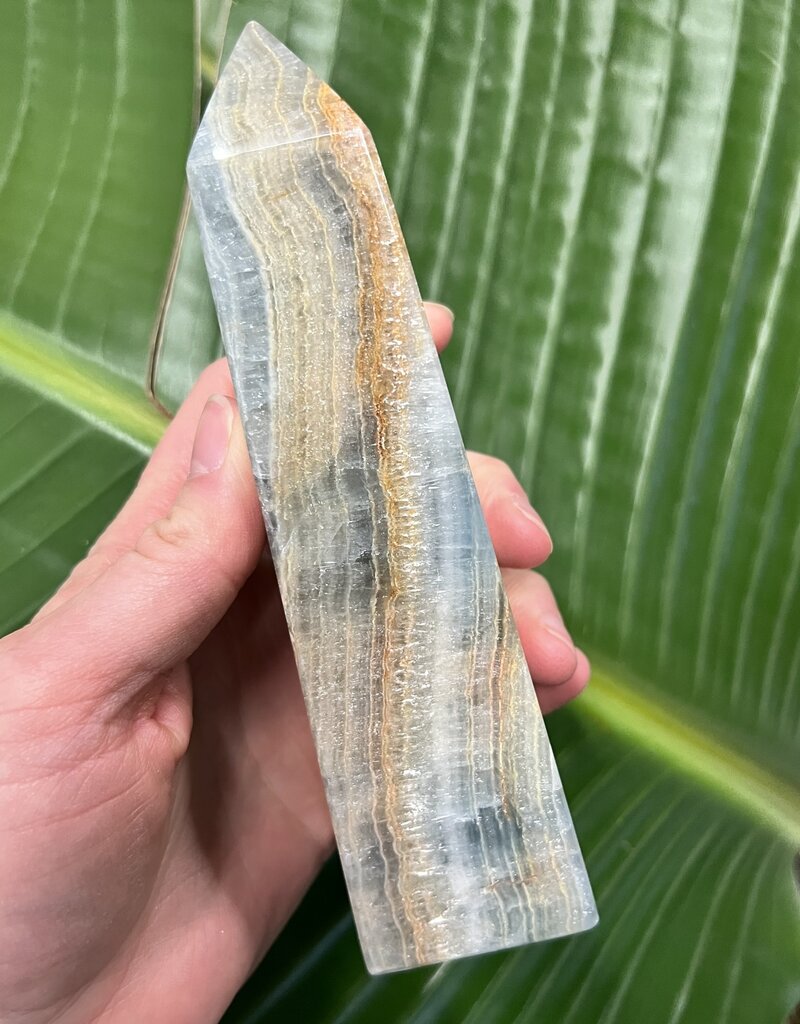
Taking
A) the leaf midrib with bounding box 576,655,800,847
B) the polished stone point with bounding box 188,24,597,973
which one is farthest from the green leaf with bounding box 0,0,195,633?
the leaf midrib with bounding box 576,655,800,847

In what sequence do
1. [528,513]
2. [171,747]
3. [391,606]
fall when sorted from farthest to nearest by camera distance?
[528,513]
[171,747]
[391,606]

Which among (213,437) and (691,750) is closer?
(213,437)

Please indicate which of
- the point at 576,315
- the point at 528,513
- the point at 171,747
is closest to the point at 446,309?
the point at 576,315

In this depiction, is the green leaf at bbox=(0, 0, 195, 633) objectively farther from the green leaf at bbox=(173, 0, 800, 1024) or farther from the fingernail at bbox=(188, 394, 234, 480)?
the fingernail at bbox=(188, 394, 234, 480)

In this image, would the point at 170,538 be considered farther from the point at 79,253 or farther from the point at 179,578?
the point at 79,253

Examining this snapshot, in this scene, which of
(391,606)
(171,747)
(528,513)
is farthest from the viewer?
(528,513)

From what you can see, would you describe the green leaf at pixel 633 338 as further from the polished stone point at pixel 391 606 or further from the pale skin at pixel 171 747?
the polished stone point at pixel 391 606

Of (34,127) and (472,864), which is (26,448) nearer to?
(34,127)
